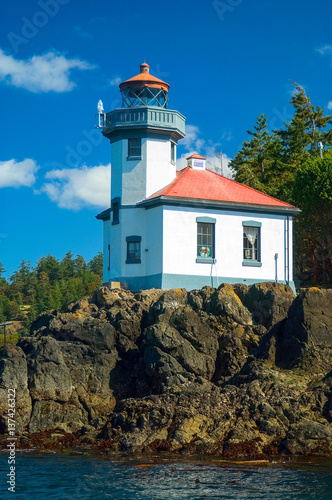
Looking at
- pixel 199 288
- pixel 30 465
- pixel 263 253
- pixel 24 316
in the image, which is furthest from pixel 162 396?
pixel 24 316

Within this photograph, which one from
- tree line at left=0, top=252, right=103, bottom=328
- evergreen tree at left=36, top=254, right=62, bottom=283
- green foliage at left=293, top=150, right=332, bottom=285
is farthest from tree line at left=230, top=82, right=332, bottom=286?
evergreen tree at left=36, top=254, right=62, bottom=283

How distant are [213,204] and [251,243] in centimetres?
245

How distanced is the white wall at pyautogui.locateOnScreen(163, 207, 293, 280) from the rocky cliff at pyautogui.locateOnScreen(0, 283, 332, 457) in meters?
2.02

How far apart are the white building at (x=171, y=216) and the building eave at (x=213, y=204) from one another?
0.04m

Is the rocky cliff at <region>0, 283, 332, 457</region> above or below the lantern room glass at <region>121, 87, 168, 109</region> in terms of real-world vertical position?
below

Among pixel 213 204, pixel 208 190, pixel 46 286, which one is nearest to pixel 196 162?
pixel 208 190

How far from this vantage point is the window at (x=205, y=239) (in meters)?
31.0

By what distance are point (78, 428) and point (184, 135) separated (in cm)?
1488

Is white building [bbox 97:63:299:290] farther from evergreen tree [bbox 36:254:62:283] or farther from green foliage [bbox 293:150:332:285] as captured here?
evergreen tree [bbox 36:254:62:283]

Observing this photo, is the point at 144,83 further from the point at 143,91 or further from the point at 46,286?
the point at 46,286

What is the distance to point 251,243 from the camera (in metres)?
32.0

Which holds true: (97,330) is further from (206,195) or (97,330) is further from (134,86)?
(134,86)

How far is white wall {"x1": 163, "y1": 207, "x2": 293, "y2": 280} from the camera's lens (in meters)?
30.5

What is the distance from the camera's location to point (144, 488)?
17.5m
